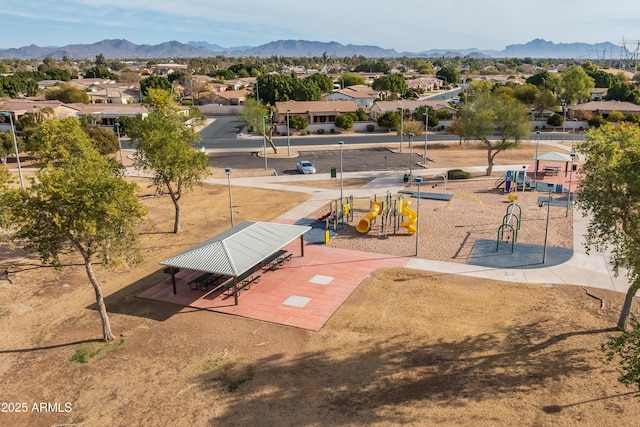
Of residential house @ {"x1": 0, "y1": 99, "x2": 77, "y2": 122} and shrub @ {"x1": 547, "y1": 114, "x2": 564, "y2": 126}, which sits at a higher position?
residential house @ {"x1": 0, "y1": 99, "x2": 77, "y2": 122}

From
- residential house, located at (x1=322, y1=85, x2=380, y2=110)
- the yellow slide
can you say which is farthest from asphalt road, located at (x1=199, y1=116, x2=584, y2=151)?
the yellow slide

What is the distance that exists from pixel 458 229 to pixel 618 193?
51.6 feet

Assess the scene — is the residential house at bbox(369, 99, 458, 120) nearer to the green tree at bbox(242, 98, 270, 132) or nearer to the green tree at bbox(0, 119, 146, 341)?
the green tree at bbox(242, 98, 270, 132)

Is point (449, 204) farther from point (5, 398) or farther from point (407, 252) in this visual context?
point (5, 398)

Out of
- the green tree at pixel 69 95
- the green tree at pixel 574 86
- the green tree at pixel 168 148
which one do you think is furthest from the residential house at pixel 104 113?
the green tree at pixel 574 86

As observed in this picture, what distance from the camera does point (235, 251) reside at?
24.0m

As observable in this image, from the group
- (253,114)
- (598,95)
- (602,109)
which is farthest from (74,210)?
(598,95)

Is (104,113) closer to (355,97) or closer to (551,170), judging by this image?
(355,97)

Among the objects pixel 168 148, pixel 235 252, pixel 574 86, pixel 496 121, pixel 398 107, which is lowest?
pixel 235 252

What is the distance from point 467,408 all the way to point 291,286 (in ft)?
39.3

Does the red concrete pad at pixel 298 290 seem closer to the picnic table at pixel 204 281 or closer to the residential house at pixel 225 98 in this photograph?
the picnic table at pixel 204 281

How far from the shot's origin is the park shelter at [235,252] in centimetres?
2278

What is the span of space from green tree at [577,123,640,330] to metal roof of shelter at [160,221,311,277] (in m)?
14.9

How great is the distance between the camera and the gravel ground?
30.6 metres
